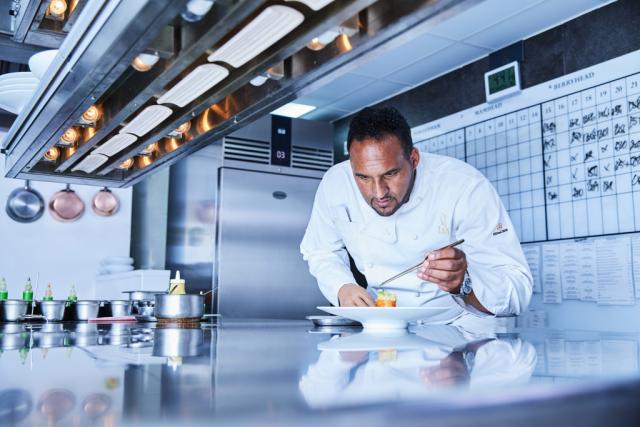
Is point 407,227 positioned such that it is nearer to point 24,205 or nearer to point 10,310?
point 10,310

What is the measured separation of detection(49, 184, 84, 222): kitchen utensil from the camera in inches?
165

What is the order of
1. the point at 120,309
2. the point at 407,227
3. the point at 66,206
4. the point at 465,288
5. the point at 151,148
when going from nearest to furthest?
the point at 465,288
the point at 151,148
the point at 407,227
the point at 120,309
the point at 66,206

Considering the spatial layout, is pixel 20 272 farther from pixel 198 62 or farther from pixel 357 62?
pixel 357 62

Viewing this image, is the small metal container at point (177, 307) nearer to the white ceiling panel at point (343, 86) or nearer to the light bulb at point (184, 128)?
the light bulb at point (184, 128)

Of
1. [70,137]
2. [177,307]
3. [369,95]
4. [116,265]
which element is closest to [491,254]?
[177,307]

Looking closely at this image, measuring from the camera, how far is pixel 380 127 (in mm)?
2186

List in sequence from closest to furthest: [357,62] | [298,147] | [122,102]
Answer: [357,62], [122,102], [298,147]

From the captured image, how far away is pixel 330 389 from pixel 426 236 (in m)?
1.98

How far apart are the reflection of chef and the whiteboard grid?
2478mm

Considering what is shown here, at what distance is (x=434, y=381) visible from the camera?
0.51 metres

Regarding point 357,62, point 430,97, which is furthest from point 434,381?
point 430,97

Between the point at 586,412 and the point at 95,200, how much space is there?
4.30 m

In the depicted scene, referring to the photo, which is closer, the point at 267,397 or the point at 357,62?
the point at 267,397

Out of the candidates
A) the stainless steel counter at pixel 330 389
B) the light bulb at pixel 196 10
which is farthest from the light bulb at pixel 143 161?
the stainless steel counter at pixel 330 389
